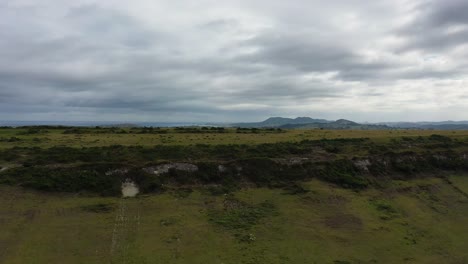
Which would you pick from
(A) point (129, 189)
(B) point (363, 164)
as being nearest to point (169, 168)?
(A) point (129, 189)

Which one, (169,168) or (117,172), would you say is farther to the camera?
(169,168)

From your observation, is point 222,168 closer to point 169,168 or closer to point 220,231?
point 169,168

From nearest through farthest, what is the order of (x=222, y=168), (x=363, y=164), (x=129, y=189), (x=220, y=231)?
(x=220, y=231)
(x=129, y=189)
(x=222, y=168)
(x=363, y=164)

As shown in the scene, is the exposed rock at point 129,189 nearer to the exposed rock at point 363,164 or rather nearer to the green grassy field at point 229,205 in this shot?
the green grassy field at point 229,205

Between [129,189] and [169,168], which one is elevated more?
[169,168]

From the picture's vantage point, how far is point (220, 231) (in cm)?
2983

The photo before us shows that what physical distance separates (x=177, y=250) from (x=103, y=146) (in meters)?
23.8

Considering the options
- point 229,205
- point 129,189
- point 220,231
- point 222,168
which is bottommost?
point 220,231

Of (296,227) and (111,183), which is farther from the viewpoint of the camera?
(111,183)

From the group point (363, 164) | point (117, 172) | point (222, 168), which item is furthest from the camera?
point (363, 164)

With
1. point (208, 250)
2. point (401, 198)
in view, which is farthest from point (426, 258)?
point (208, 250)

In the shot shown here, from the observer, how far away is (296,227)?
3198cm

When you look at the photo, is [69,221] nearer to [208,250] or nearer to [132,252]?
[132,252]

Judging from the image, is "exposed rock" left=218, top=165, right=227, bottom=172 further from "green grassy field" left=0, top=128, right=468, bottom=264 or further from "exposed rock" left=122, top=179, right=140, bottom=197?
"exposed rock" left=122, top=179, right=140, bottom=197
